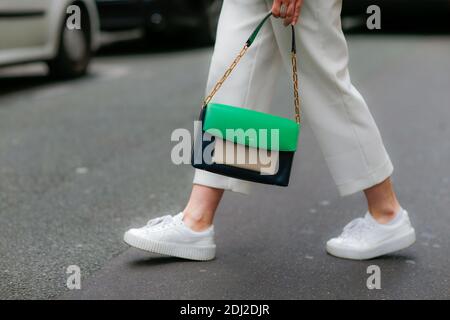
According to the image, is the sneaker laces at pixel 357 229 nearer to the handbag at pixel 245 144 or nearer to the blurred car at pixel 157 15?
the handbag at pixel 245 144

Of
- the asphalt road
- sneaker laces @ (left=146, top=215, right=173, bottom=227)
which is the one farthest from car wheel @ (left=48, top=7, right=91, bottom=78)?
sneaker laces @ (left=146, top=215, right=173, bottom=227)

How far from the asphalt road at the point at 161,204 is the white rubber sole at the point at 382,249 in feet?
0.11

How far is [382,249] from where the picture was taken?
10.4 feet

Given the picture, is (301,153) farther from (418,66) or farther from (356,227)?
(418,66)

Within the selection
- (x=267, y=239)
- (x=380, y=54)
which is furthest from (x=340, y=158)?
(x=380, y=54)

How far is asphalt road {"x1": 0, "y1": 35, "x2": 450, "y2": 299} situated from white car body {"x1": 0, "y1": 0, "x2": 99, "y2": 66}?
0.32 metres

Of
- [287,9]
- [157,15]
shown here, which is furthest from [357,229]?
[157,15]

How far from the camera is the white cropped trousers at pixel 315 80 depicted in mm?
2950

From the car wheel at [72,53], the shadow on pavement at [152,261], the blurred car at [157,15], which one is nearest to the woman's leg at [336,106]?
the shadow on pavement at [152,261]

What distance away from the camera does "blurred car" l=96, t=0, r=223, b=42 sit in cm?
952

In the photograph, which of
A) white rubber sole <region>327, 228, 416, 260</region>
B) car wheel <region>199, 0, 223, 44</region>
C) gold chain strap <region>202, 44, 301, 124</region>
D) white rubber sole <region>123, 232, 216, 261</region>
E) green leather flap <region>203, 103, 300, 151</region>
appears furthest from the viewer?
car wheel <region>199, 0, 223, 44</region>

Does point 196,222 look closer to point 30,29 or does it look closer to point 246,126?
point 246,126

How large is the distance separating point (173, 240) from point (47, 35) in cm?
473

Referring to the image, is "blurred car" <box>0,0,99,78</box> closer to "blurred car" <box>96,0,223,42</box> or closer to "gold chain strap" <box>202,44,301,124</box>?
"blurred car" <box>96,0,223,42</box>
